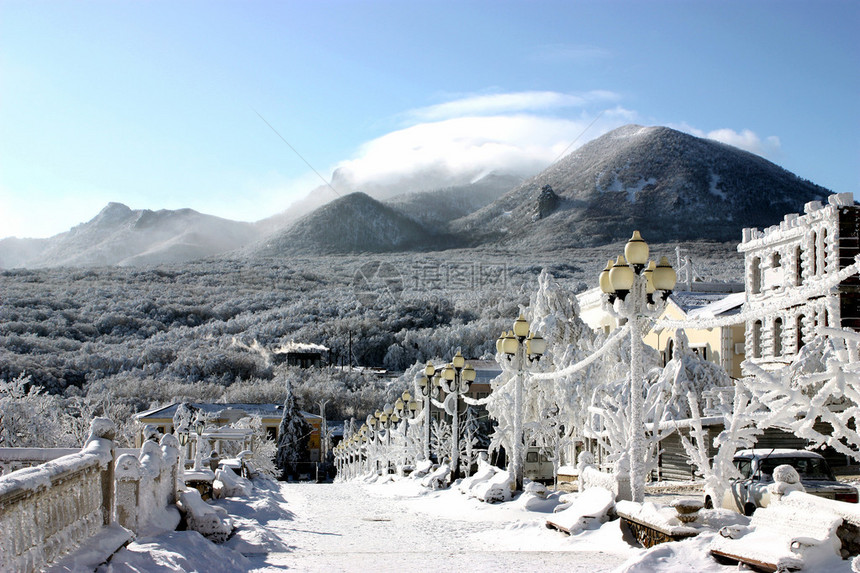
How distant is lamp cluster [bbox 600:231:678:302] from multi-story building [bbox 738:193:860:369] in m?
17.3

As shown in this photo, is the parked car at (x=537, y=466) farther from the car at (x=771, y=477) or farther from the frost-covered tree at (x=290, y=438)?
the frost-covered tree at (x=290, y=438)

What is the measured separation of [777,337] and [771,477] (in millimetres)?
22219

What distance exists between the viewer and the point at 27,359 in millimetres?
94250

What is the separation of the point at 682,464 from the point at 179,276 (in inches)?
5279

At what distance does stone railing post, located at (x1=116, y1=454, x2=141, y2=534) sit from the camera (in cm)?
1040

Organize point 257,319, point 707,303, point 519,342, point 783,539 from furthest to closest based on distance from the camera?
1. point 257,319
2. point 707,303
3. point 519,342
4. point 783,539

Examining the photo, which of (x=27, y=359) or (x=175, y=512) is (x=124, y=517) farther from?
(x=27, y=359)

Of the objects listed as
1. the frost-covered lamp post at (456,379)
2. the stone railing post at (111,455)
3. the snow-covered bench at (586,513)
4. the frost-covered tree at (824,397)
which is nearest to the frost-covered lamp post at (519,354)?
the frost-covered lamp post at (456,379)

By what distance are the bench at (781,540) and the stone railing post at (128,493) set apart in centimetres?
659

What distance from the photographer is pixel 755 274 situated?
119ft

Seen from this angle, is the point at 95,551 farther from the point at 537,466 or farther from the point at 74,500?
the point at 537,466

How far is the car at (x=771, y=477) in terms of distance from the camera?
475 inches

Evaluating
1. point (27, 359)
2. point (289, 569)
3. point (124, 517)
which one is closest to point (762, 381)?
point (289, 569)

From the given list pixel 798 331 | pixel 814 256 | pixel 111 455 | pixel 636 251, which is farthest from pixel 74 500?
pixel 798 331
